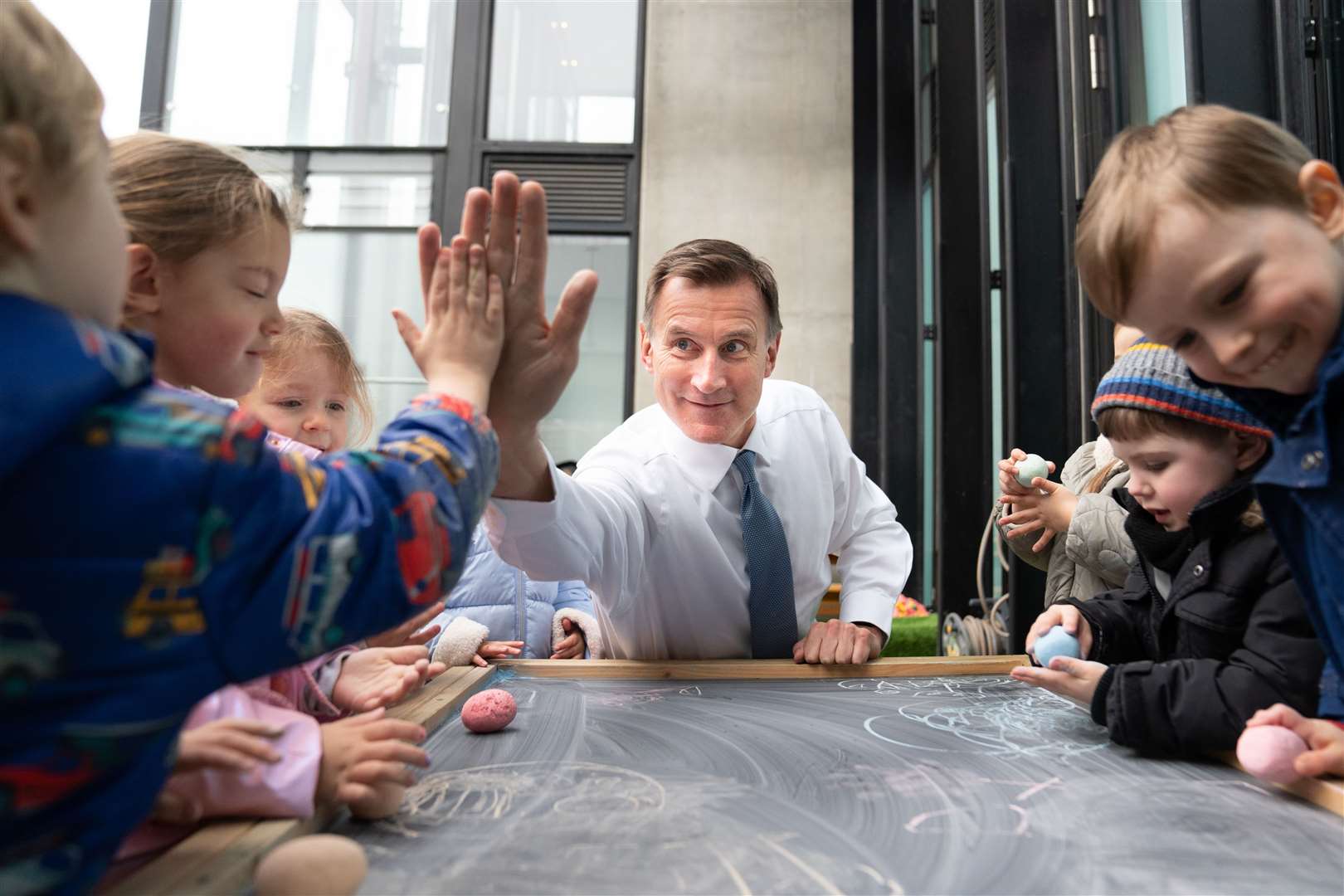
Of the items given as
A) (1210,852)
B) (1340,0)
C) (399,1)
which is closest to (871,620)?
(1210,852)

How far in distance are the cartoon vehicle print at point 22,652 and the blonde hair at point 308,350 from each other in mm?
1020

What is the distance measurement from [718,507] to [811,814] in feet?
3.17

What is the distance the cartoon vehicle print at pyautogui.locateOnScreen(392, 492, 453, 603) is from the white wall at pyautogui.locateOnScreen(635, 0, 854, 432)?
511cm

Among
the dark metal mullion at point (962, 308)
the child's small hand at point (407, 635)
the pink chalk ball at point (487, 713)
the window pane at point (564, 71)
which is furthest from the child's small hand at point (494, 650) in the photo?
the window pane at point (564, 71)

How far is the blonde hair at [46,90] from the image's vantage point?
482mm

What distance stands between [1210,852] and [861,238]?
5368 mm

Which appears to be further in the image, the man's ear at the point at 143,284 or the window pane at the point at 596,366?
the window pane at the point at 596,366

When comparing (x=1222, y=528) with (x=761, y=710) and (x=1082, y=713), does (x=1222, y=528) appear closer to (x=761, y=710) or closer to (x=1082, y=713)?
(x=1082, y=713)

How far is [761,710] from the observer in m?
1.17

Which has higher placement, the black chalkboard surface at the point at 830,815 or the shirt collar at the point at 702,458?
the shirt collar at the point at 702,458

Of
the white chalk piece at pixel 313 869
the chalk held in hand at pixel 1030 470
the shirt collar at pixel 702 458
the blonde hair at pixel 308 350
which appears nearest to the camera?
the white chalk piece at pixel 313 869

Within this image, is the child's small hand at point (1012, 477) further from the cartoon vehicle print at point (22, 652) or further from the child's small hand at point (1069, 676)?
the cartoon vehicle print at point (22, 652)

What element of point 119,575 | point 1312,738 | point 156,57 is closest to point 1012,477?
point 1312,738

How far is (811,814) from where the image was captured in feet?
2.55
